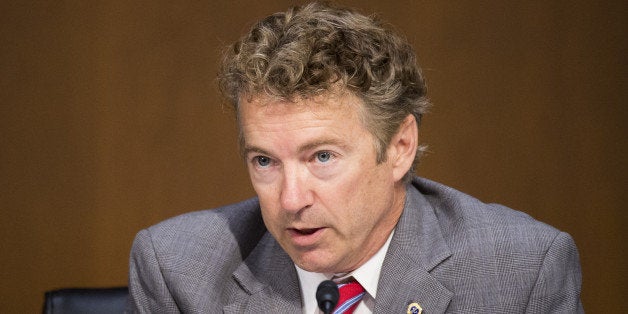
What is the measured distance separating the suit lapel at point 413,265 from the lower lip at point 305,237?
0.23m

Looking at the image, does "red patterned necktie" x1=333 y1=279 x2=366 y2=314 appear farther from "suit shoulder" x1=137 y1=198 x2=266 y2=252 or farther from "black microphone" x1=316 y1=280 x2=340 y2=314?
"suit shoulder" x1=137 y1=198 x2=266 y2=252

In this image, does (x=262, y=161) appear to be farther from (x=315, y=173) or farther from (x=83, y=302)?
(x=83, y=302)

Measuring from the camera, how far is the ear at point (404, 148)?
2.27 metres

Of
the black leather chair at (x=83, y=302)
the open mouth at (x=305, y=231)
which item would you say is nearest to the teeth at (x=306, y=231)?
the open mouth at (x=305, y=231)

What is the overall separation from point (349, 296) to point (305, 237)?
23cm

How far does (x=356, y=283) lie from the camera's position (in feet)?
7.55

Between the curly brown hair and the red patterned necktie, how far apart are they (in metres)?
0.33

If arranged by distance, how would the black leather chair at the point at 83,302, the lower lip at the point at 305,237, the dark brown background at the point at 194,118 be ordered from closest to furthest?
the lower lip at the point at 305,237
the black leather chair at the point at 83,302
the dark brown background at the point at 194,118

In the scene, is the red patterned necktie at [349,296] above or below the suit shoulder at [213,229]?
below

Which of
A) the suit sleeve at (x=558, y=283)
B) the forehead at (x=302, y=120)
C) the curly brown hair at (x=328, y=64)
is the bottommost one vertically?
the suit sleeve at (x=558, y=283)

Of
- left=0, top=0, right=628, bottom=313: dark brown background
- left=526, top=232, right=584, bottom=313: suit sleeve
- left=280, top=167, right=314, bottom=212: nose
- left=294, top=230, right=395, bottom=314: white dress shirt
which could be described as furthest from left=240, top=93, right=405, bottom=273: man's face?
left=0, top=0, right=628, bottom=313: dark brown background

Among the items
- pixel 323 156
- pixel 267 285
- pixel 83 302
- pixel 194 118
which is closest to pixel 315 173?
pixel 323 156

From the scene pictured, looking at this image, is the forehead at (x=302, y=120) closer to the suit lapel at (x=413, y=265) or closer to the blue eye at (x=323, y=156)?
the blue eye at (x=323, y=156)

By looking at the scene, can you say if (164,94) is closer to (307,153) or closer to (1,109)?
(1,109)
